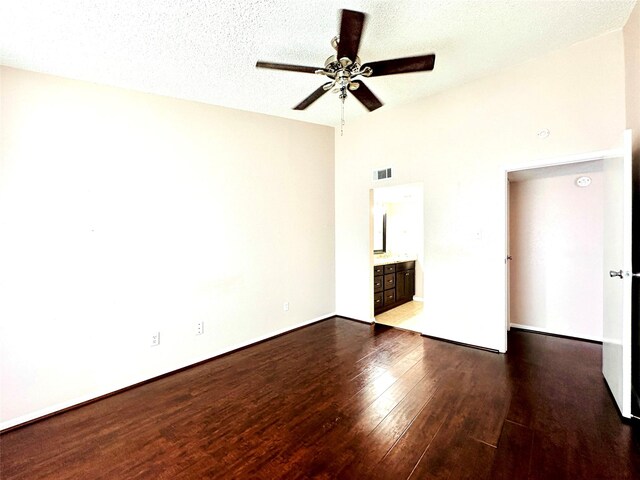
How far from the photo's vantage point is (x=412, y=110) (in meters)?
3.68

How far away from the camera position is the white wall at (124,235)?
85.0 inches

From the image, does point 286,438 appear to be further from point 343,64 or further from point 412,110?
point 412,110

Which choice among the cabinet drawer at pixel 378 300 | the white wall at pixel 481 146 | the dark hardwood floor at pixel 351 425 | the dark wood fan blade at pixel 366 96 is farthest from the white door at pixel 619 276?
the cabinet drawer at pixel 378 300

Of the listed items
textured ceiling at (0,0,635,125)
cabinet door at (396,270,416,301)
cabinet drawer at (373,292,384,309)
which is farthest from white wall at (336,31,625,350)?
cabinet door at (396,270,416,301)

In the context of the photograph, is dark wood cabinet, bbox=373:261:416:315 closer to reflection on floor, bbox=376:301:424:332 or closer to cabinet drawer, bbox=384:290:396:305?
cabinet drawer, bbox=384:290:396:305

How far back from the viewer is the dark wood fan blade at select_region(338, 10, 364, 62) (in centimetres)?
159

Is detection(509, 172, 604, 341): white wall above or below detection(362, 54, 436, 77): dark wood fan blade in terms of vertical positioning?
below

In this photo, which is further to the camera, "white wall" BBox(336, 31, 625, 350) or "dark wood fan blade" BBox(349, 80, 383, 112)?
"white wall" BBox(336, 31, 625, 350)

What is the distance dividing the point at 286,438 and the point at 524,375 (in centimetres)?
220

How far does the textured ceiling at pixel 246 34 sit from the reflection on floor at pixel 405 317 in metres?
3.13

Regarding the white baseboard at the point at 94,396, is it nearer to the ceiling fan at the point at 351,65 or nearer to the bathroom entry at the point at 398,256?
the bathroom entry at the point at 398,256

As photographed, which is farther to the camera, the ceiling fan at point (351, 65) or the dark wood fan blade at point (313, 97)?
the dark wood fan blade at point (313, 97)

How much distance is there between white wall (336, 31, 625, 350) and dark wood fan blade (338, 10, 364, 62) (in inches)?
47.5

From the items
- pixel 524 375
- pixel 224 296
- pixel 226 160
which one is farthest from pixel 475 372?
pixel 226 160
